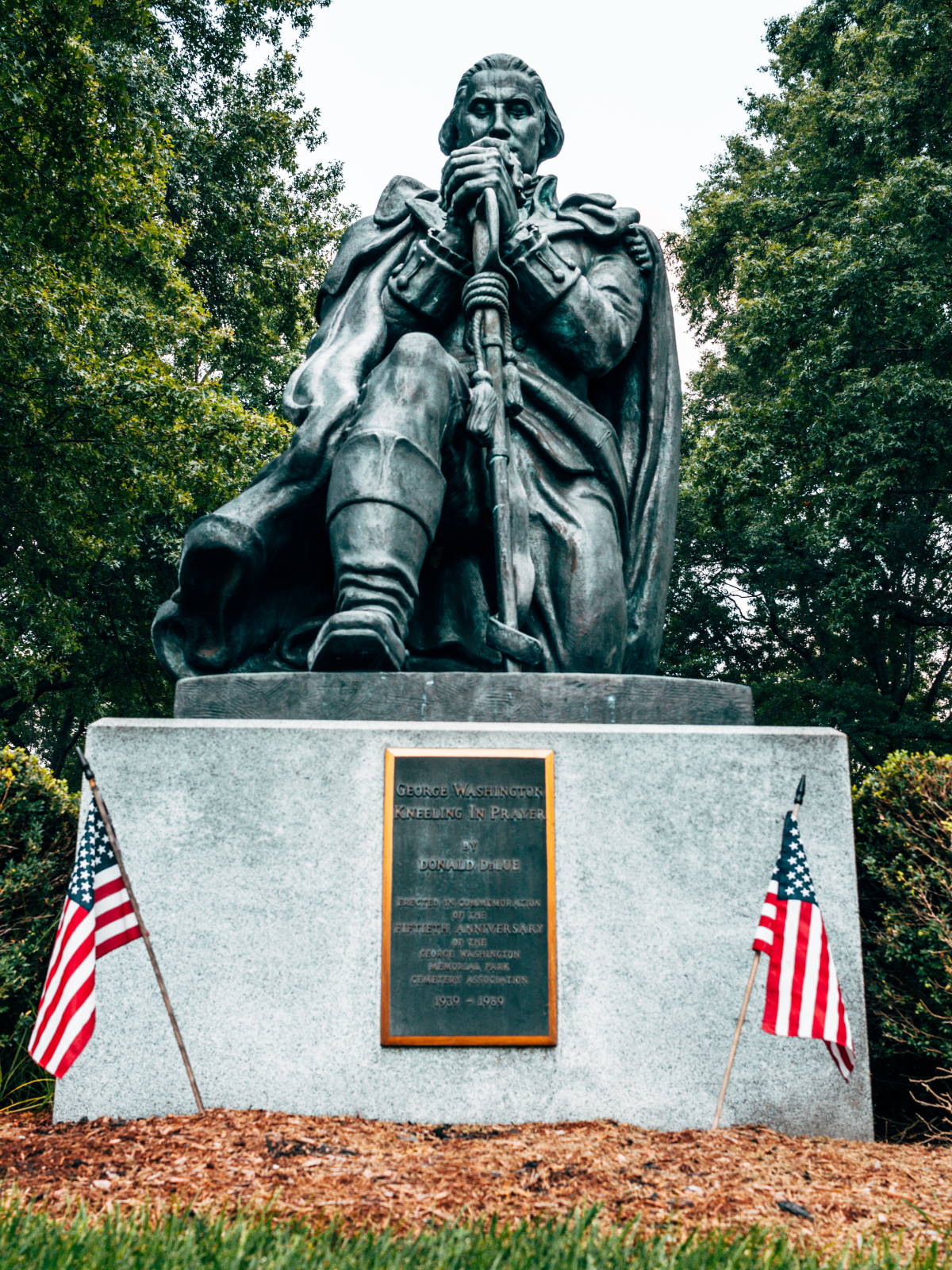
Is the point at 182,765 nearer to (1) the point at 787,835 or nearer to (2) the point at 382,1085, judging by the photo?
(2) the point at 382,1085

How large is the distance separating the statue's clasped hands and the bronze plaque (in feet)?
8.99

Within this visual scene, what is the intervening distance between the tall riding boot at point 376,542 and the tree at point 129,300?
8416 millimetres

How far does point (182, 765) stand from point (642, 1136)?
1.88 m

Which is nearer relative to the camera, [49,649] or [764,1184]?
[764,1184]

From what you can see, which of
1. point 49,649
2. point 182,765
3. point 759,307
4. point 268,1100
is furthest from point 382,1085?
point 759,307

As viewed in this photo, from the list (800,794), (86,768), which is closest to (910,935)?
(800,794)

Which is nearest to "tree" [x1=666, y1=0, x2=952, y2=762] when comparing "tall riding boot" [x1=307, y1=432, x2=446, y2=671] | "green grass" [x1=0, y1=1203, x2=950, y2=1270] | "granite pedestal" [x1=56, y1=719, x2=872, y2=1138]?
"tall riding boot" [x1=307, y1=432, x2=446, y2=671]

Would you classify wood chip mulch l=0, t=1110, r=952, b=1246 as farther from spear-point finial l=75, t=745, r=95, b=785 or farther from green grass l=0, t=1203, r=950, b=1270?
spear-point finial l=75, t=745, r=95, b=785

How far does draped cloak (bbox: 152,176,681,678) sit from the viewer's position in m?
4.72

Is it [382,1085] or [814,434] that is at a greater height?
[814,434]

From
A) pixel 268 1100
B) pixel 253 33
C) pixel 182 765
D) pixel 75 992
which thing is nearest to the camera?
pixel 75 992

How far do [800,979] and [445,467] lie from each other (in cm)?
249

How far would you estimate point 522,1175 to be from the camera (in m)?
3.07

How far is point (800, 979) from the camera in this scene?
342 cm
